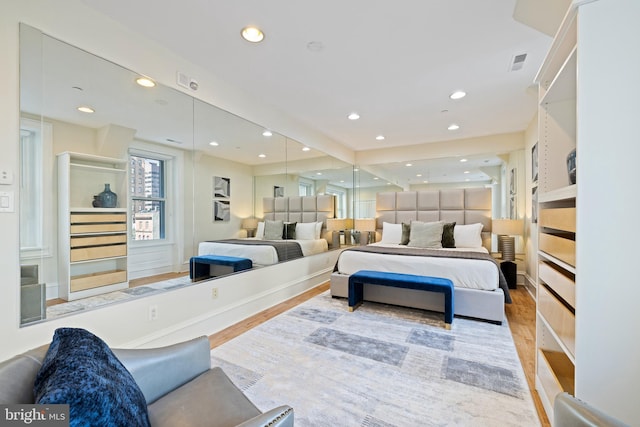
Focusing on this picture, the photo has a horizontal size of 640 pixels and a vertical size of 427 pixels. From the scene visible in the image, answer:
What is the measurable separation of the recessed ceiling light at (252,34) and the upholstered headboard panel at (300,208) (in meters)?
1.90

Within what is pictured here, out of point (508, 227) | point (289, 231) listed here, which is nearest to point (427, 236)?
point (508, 227)

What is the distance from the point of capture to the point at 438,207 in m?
5.02

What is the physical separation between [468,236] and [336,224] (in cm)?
219

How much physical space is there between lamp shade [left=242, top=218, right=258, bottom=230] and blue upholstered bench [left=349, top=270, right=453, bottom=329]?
4.48 ft

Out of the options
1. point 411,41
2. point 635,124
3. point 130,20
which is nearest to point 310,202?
point 411,41

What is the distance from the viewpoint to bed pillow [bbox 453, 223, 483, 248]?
4297 mm

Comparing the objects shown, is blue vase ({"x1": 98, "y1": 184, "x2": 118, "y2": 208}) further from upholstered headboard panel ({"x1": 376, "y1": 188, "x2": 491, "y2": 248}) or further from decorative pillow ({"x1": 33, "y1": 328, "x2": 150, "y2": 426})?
upholstered headboard panel ({"x1": 376, "y1": 188, "x2": 491, "y2": 248})

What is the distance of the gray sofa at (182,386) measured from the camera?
83 cm

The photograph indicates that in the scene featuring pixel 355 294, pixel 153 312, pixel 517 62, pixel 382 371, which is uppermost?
pixel 517 62

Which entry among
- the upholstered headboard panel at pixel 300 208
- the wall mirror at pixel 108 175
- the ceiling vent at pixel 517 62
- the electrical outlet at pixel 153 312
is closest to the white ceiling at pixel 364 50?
the ceiling vent at pixel 517 62

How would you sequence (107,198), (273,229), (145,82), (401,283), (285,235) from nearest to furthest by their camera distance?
1. (107,198)
2. (145,82)
3. (401,283)
4. (273,229)
5. (285,235)

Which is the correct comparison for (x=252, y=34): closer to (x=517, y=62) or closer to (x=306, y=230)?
(x=517, y=62)

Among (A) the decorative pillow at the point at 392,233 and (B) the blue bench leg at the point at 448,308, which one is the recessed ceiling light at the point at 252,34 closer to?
(B) the blue bench leg at the point at 448,308

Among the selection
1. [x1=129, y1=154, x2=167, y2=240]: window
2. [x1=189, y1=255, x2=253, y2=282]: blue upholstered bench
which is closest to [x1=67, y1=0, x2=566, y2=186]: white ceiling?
[x1=129, y1=154, x2=167, y2=240]: window
